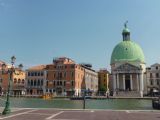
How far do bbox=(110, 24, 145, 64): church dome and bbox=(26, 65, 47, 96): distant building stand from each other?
27.9m

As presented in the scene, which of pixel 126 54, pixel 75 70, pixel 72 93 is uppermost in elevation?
pixel 126 54

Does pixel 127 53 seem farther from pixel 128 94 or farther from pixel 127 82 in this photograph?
pixel 128 94

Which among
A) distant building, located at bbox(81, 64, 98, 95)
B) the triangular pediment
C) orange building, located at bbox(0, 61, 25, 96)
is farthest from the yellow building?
the triangular pediment

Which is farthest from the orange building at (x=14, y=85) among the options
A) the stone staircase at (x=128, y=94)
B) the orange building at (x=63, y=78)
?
the stone staircase at (x=128, y=94)

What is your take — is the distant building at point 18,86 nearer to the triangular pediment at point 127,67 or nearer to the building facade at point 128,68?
the building facade at point 128,68

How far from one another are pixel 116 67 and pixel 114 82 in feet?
18.4

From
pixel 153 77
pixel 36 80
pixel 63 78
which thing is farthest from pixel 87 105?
pixel 153 77

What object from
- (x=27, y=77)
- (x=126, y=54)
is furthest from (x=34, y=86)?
(x=126, y=54)

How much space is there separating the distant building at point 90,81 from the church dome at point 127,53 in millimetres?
10400

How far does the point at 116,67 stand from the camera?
111875 mm

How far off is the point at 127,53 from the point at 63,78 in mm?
26826

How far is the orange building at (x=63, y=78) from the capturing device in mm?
100938

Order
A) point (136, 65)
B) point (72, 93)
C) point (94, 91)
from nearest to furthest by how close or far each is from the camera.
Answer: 1. point (72, 93)
2. point (136, 65)
3. point (94, 91)

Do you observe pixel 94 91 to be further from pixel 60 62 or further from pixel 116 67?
pixel 60 62
